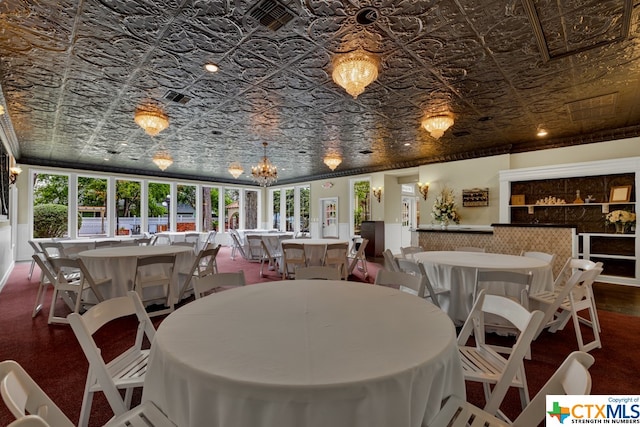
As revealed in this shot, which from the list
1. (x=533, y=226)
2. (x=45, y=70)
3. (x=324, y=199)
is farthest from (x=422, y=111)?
(x=324, y=199)

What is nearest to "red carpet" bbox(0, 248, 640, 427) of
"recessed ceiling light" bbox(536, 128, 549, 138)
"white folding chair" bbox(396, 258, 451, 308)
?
"white folding chair" bbox(396, 258, 451, 308)

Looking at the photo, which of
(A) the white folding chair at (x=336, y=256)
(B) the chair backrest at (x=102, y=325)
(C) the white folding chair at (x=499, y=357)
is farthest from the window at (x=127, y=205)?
(C) the white folding chair at (x=499, y=357)

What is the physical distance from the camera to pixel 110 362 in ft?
5.41

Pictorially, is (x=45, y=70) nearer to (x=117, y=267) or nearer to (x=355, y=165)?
(x=117, y=267)

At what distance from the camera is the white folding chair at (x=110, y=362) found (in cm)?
130

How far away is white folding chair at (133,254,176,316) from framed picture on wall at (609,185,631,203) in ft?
26.1

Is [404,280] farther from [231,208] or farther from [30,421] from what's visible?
[231,208]

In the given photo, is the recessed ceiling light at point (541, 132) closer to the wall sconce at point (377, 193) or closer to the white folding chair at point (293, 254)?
the wall sconce at point (377, 193)

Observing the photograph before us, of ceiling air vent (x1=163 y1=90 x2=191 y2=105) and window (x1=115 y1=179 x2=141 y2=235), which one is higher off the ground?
ceiling air vent (x1=163 y1=90 x2=191 y2=105)

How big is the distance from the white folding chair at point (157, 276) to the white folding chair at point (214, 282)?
1570 millimetres

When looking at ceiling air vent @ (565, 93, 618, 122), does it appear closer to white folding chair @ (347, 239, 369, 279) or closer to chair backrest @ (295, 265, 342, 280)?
white folding chair @ (347, 239, 369, 279)

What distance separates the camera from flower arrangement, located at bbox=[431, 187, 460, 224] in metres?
7.60

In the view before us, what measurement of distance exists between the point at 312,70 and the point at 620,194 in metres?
6.51

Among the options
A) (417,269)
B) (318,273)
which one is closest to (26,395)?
(318,273)
